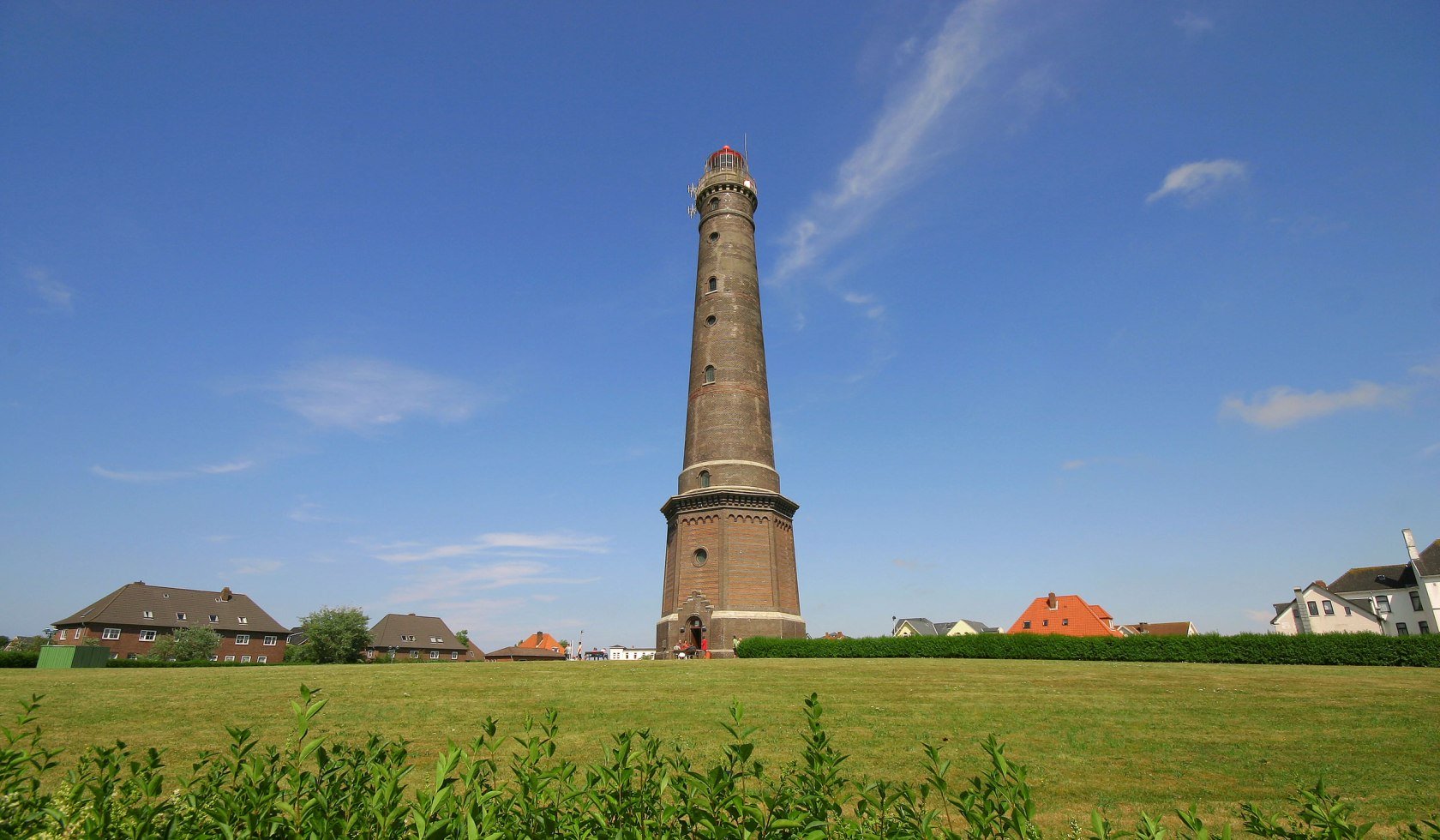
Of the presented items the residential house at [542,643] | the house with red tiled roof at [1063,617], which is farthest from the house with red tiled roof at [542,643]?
the house with red tiled roof at [1063,617]

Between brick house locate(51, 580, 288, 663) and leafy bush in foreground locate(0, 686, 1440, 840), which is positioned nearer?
leafy bush in foreground locate(0, 686, 1440, 840)

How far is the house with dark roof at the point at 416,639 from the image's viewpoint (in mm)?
77000

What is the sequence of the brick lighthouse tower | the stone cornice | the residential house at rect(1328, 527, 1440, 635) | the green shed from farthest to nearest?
the residential house at rect(1328, 527, 1440, 635), the stone cornice, the brick lighthouse tower, the green shed

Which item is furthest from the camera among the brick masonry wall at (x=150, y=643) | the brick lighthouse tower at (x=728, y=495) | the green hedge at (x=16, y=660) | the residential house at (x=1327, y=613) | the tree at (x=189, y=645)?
the brick masonry wall at (x=150, y=643)

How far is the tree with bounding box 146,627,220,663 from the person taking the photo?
5675cm

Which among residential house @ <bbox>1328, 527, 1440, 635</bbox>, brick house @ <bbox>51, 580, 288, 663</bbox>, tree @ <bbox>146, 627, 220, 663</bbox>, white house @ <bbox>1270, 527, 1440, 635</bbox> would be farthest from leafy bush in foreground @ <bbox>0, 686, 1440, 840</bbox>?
brick house @ <bbox>51, 580, 288, 663</bbox>

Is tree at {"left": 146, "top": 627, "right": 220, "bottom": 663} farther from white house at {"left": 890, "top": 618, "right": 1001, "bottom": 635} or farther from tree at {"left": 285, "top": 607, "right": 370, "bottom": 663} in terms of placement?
white house at {"left": 890, "top": 618, "right": 1001, "bottom": 635}

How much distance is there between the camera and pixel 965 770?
38.1 feet

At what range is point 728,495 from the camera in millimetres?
35812

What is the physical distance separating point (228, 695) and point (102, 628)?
60.6m

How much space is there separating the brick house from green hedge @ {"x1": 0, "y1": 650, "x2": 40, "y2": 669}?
2823 cm

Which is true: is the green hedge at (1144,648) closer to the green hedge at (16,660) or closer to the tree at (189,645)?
the green hedge at (16,660)

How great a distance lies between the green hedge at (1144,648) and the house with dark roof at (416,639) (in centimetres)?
5436

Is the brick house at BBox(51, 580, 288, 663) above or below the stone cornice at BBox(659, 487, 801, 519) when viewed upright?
below
